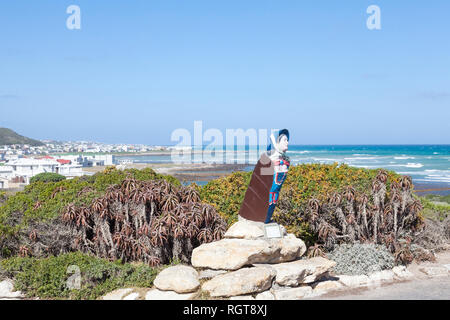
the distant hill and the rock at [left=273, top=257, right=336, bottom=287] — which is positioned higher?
the distant hill

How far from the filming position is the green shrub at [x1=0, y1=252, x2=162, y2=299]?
10.1m

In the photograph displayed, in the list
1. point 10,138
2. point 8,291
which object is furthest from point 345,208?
point 10,138

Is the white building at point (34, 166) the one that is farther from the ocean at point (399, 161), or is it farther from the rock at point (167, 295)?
the rock at point (167, 295)

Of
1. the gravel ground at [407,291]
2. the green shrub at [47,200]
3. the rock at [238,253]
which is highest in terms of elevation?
the green shrub at [47,200]

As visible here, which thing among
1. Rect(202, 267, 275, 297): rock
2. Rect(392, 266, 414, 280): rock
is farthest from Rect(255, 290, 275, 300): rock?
Rect(392, 266, 414, 280): rock

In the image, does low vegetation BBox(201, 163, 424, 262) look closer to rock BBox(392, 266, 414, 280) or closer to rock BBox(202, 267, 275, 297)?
rock BBox(392, 266, 414, 280)

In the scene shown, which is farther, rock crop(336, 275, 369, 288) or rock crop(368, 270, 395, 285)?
rock crop(368, 270, 395, 285)

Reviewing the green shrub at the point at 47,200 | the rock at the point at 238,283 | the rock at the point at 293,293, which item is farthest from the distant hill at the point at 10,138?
the rock at the point at 293,293

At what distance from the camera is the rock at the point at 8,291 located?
10.1 metres

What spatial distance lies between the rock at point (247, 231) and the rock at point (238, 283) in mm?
1035

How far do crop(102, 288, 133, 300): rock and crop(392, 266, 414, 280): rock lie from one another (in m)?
8.01
